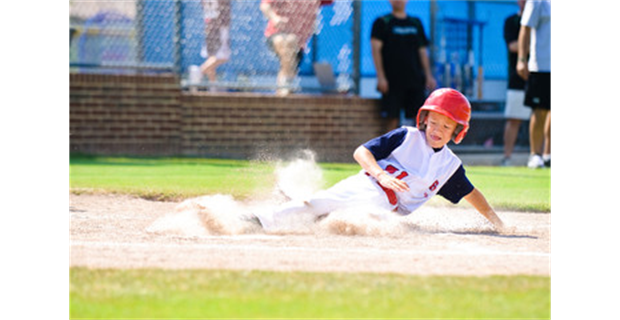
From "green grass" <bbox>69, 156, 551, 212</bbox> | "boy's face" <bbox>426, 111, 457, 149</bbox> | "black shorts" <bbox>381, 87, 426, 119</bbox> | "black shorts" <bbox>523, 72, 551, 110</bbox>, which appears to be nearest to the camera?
"boy's face" <bbox>426, 111, 457, 149</bbox>

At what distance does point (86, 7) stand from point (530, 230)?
377 inches

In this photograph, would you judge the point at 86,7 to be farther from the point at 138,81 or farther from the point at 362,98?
the point at 362,98

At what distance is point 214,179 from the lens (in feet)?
32.4

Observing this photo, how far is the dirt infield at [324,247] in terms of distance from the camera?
4480 millimetres

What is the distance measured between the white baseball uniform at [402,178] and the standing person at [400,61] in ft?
23.9

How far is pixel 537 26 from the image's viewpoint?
12117 millimetres

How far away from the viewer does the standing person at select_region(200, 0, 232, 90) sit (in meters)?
14.3

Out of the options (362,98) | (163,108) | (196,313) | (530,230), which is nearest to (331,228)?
(530,230)

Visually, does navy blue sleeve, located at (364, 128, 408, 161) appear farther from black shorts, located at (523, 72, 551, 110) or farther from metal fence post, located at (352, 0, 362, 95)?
metal fence post, located at (352, 0, 362, 95)

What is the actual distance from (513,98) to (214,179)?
531 centimetres

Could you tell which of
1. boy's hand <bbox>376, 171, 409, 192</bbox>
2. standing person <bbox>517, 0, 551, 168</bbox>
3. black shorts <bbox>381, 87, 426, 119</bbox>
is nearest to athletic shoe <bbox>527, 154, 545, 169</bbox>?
standing person <bbox>517, 0, 551, 168</bbox>

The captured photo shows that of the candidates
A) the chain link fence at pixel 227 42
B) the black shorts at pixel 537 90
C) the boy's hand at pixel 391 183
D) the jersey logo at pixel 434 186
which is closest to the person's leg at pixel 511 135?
the black shorts at pixel 537 90

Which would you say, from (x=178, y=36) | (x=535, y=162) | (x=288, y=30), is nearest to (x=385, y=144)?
(x=535, y=162)

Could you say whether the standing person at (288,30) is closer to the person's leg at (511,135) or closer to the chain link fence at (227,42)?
the chain link fence at (227,42)
